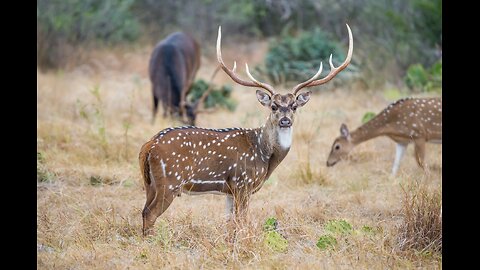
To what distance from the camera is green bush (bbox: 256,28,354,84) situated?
15.4 meters

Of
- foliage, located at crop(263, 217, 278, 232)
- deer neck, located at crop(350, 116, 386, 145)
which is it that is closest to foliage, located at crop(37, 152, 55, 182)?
foliage, located at crop(263, 217, 278, 232)

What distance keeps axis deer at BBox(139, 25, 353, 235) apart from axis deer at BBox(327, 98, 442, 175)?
300 cm

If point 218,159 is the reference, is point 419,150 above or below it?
below

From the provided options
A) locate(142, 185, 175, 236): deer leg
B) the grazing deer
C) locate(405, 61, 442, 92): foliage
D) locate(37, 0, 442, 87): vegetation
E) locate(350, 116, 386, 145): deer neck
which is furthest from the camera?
locate(37, 0, 442, 87): vegetation

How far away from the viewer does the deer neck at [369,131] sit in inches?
392

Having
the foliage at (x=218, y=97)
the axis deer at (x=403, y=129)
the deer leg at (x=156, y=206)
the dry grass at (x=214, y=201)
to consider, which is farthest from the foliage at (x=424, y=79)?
the deer leg at (x=156, y=206)

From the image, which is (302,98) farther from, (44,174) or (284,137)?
(44,174)

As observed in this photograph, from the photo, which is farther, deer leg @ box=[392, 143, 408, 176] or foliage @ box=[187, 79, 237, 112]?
foliage @ box=[187, 79, 237, 112]

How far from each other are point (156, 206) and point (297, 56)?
32.7 ft

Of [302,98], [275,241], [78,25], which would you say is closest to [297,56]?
[78,25]

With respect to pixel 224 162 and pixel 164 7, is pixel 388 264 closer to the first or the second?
pixel 224 162

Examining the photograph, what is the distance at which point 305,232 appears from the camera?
6.68 metres

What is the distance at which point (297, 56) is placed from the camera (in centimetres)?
1584

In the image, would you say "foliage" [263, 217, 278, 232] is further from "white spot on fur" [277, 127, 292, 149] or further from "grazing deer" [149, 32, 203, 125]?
"grazing deer" [149, 32, 203, 125]
